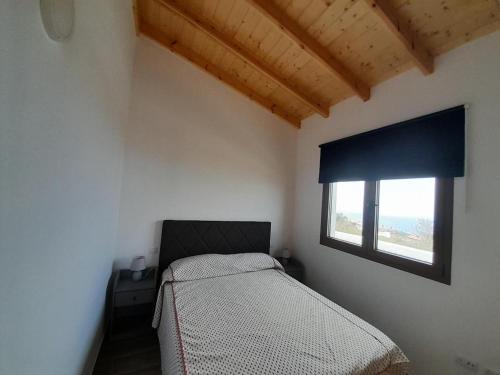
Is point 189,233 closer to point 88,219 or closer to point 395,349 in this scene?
point 88,219

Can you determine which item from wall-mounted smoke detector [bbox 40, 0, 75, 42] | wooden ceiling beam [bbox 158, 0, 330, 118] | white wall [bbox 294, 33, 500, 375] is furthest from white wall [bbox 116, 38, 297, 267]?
wall-mounted smoke detector [bbox 40, 0, 75, 42]

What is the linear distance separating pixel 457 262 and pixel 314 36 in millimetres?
2205

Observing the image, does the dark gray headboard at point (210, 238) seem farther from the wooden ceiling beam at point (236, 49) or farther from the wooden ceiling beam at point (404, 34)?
the wooden ceiling beam at point (404, 34)

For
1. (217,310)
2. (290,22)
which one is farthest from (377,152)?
(217,310)

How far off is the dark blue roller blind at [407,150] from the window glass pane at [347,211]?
0.63ft

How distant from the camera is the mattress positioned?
1071 mm

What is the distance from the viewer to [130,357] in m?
1.74

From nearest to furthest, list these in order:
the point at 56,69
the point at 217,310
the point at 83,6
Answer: the point at 56,69
the point at 83,6
the point at 217,310

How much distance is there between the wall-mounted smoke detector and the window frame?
7.88ft

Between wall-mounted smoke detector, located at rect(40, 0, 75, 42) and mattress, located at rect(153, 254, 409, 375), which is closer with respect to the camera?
wall-mounted smoke detector, located at rect(40, 0, 75, 42)

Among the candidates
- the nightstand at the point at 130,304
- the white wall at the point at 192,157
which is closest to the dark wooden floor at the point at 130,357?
the nightstand at the point at 130,304

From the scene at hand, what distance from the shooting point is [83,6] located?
932 mm

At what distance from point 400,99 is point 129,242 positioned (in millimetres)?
3155

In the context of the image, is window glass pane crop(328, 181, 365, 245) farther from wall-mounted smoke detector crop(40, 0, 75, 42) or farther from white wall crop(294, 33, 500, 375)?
wall-mounted smoke detector crop(40, 0, 75, 42)
